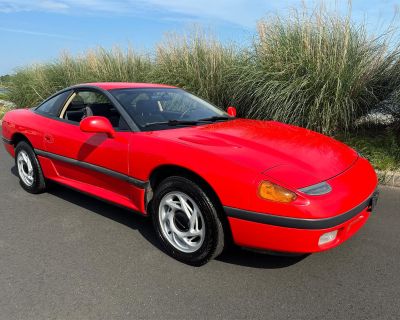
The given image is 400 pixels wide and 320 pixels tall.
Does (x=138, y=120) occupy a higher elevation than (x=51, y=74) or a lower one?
higher

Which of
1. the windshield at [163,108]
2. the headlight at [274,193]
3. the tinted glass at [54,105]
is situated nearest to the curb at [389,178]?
the windshield at [163,108]

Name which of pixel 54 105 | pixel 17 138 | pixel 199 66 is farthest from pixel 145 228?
pixel 199 66

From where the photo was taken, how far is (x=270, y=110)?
6309mm

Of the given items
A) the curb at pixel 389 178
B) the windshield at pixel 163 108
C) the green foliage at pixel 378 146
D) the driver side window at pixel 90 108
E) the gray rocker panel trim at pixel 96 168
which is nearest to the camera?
the gray rocker panel trim at pixel 96 168

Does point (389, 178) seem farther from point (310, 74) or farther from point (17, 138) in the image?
point (17, 138)

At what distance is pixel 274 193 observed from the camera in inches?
97.6

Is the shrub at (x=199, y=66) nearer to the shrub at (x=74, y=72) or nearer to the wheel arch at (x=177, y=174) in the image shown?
the shrub at (x=74, y=72)

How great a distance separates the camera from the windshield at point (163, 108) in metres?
3.47

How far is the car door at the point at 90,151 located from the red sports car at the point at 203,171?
1 centimetres

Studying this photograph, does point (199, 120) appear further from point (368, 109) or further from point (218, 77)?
point (218, 77)

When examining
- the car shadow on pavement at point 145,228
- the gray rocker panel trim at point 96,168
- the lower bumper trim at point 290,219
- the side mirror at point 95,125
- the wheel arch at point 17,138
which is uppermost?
the side mirror at point 95,125

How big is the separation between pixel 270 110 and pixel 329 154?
3339mm

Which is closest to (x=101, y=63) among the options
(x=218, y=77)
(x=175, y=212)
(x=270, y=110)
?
(x=218, y=77)

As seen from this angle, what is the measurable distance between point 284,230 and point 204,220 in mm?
589
